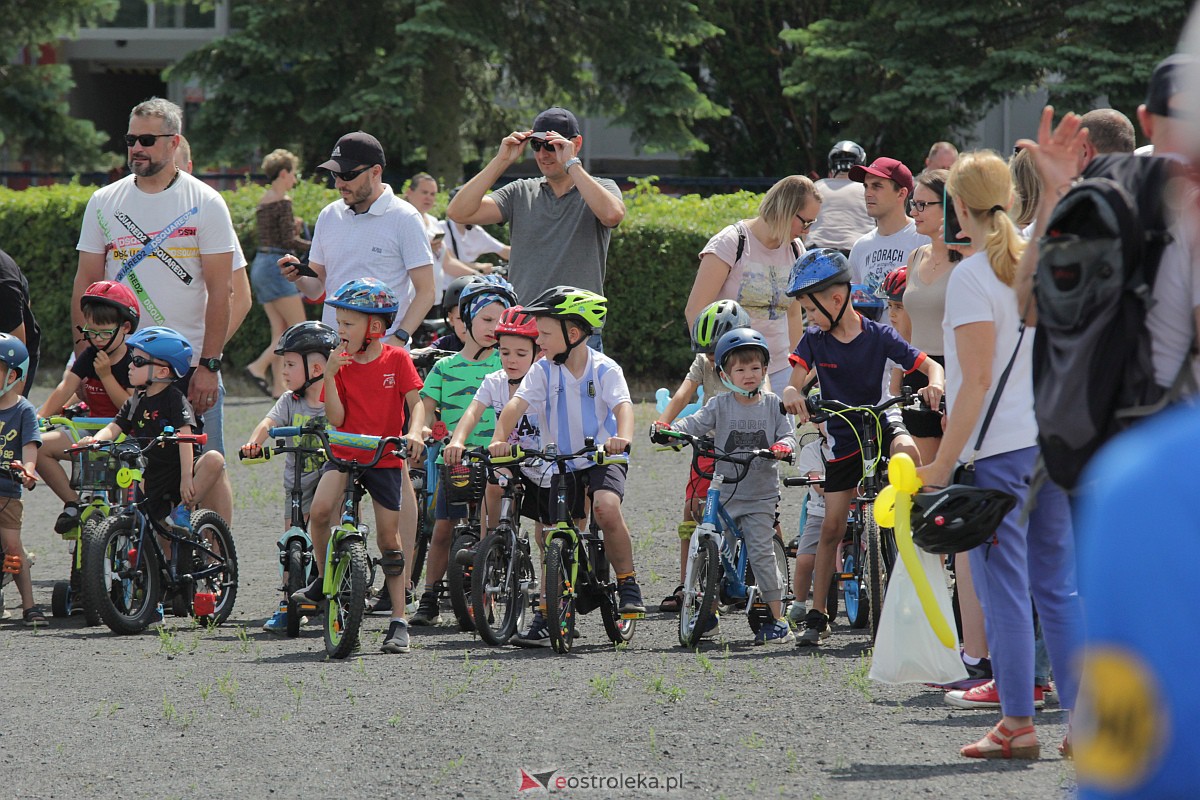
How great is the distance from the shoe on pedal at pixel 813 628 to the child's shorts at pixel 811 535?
13.0 inches

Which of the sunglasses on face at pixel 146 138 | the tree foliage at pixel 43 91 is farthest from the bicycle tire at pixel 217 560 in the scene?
the tree foliage at pixel 43 91

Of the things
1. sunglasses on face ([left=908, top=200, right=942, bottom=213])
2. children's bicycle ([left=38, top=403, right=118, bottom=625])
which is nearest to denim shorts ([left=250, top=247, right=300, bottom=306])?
children's bicycle ([left=38, top=403, right=118, bottom=625])

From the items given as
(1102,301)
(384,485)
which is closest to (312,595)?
(384,485)

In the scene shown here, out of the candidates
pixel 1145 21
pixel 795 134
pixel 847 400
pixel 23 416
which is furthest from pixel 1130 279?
pixel 795 134

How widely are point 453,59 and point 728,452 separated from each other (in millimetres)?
20773

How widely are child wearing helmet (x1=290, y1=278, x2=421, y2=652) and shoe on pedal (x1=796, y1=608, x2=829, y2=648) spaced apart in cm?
178

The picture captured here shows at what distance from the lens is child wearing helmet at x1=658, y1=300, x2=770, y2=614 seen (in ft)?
26.1

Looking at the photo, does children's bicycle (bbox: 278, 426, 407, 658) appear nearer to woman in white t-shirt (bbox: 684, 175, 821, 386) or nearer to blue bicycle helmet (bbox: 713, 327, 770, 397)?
blue bicycle helmet (bbox: 713, 327, 770, 397)

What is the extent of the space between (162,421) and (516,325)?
1.87 meters

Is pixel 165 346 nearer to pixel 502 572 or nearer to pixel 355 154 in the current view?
pixel 355 154

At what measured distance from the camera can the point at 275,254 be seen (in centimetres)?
1672

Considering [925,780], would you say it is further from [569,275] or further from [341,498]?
[569,275]

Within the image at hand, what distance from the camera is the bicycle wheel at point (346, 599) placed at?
7.03 meters

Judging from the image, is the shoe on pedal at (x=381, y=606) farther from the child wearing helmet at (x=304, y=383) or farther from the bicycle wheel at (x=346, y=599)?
the bicycle wheel at (x=346, y=599)
